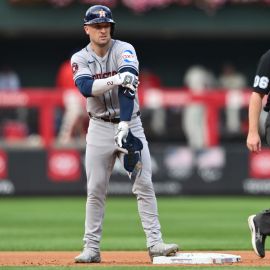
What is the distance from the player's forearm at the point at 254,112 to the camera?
8656 millimetres

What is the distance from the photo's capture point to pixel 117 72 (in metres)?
8.74

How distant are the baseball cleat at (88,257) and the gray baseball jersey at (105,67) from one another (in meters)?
1.11

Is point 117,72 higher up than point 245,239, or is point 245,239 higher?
point 117,72

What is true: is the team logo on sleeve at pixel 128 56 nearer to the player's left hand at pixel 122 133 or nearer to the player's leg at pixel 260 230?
the player's left hand at pixel 122 133

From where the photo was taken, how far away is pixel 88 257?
8.85 m

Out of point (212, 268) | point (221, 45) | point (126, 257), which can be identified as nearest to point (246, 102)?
point (221, 45)

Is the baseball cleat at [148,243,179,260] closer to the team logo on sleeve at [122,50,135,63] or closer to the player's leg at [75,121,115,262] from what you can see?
the player's leg at [75,121,115,262]

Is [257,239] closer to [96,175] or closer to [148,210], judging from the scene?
[148,210]

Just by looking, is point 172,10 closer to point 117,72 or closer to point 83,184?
point 83,184

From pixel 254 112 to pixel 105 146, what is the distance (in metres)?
1.23

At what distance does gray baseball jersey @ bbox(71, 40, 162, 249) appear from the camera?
8719 millimetres

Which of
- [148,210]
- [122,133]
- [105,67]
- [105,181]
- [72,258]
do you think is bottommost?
[72,258]

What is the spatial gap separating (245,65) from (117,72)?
1529 cm

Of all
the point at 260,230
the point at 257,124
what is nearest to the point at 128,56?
the point at 257,124
